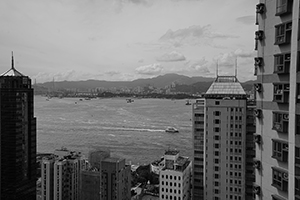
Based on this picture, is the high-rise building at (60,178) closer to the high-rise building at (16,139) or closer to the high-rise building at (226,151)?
the high-rise building at (16,139)

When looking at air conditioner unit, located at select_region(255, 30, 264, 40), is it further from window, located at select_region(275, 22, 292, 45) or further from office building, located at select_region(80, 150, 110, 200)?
office building, located at select_region(80, 150, 110, 200)

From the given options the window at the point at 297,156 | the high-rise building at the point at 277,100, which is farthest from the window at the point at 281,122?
the window at the point at 297,156

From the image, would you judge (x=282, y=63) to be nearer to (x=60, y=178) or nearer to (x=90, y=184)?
(x=90, y=184)

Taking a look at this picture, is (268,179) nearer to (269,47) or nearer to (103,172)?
(269,47)

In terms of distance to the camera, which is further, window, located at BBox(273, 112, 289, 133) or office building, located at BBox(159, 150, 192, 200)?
office building, located at BBox(159, 150, 192, 200)

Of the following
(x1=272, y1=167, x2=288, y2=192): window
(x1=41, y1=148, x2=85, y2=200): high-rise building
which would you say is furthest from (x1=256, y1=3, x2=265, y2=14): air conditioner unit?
(x1=41, y1=148, x2=85, y2=200): high-rise building

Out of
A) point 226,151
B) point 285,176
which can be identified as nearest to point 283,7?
point 285,176
